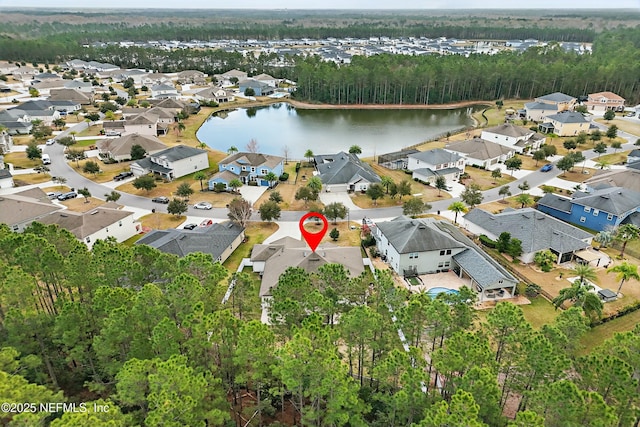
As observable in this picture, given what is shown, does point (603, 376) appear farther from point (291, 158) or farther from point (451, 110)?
point (451, 110)

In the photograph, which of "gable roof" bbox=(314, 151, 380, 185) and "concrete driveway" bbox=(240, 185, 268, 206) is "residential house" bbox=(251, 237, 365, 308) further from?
"gable roof" bbox=(314, 151, 380, 185)

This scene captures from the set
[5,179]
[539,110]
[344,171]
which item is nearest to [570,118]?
[539,110]

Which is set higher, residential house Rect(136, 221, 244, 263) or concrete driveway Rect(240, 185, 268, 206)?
residential house Rect(136, 221, 244, 263)

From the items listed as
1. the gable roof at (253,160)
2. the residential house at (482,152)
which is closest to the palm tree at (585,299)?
the residential house at (482,152)

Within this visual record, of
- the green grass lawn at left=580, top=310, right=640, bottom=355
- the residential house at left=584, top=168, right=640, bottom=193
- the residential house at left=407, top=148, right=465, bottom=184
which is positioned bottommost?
the green grass lawn at left=580, top=310, right=640, bottom=355

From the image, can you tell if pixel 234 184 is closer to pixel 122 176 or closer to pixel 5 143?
pixel 122 176

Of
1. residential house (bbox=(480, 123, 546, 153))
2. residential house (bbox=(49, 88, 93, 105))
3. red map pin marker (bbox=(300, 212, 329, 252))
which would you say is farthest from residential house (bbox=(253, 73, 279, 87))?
red map pin marker (bbox=(300, 212, 329, 252))
